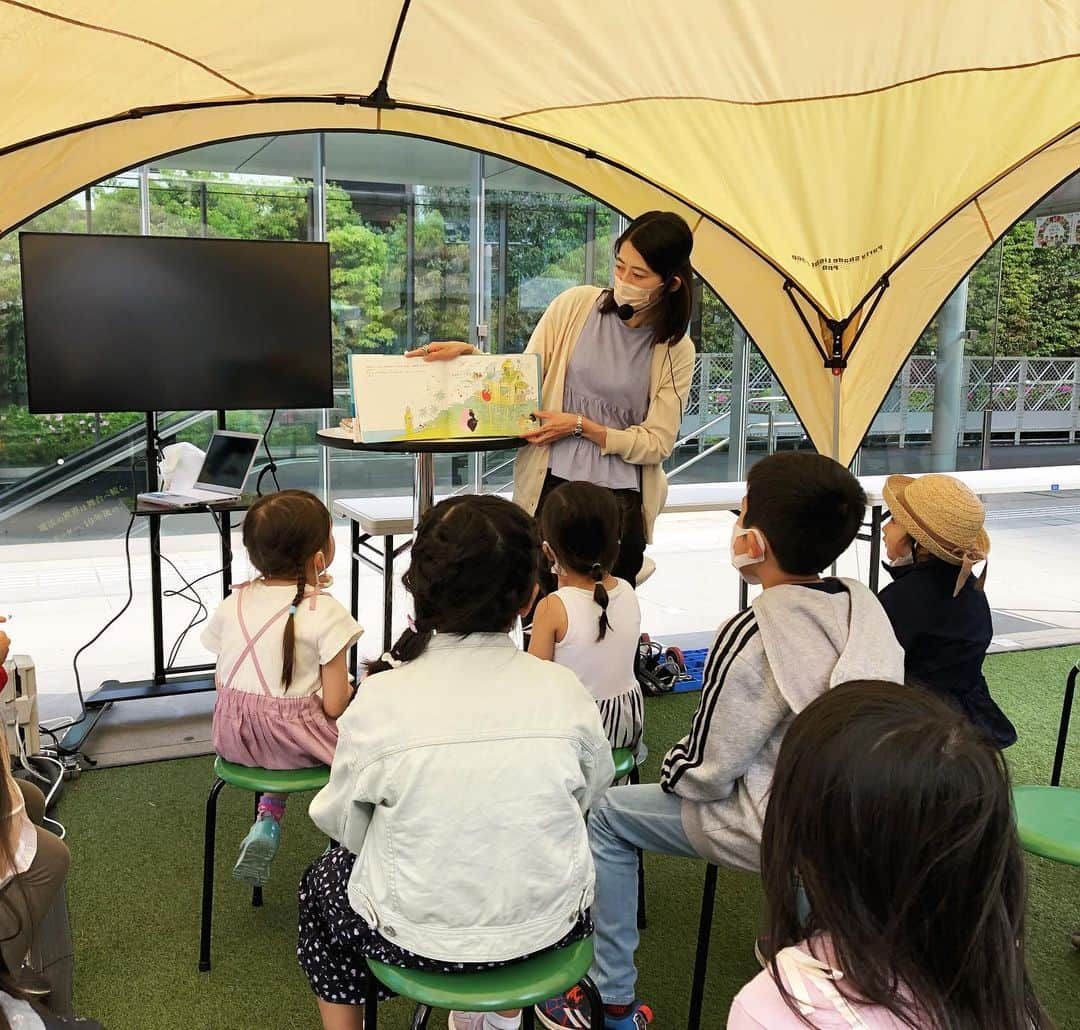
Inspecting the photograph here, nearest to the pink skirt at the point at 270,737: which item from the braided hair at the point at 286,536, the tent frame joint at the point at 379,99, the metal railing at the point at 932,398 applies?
the braided hair at the point at 286,536

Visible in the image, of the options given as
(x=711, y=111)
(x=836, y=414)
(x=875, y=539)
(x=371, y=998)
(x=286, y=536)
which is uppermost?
(x=711, y=111)

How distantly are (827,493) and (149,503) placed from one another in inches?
95.7

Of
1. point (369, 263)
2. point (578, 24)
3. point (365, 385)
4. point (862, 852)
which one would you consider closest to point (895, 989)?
point (862, 852)

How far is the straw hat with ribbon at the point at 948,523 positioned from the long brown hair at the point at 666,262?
2.71ft

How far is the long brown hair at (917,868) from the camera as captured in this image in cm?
95

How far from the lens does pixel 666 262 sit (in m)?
2.70

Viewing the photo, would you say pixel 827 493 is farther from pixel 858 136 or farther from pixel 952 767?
pixel 858 136

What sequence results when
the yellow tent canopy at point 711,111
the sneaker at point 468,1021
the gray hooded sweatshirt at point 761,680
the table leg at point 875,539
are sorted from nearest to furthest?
the gray hooded sweatshirt at point 761,680
the sneaker at point 468,1021
the yellow tent canopy at point 711,111
the table leg at point 875,539

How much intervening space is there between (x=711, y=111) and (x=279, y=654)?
7.57 ft

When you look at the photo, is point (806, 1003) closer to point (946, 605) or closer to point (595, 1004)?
point (595, 1004)

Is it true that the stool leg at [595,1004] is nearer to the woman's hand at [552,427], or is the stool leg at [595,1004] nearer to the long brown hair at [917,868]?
the long brown hair at [917,868]

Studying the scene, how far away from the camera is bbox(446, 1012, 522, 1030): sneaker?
182cm

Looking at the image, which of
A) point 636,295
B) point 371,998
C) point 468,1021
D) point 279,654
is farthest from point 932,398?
Result: point 371,998

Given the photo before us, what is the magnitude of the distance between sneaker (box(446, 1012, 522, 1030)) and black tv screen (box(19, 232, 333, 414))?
2.27 meters
